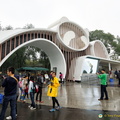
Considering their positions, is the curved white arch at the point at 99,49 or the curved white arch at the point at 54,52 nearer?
the curved white arch at the point at 54,52

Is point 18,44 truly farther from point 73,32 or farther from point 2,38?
point 73,32

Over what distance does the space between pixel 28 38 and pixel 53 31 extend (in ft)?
12.7

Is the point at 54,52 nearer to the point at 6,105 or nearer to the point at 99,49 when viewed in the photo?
the point at 99,49

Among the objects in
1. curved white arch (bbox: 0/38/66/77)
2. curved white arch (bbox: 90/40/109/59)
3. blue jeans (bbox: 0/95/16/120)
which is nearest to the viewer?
blue jeans (bbox: 0/95/16/120)

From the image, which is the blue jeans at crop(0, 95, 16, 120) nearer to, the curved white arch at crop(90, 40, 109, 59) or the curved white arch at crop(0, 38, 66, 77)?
the curved white arch at crop(0, 38, 66, 77)

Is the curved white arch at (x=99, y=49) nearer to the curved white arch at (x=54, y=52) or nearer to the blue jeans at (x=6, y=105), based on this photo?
the curved white arch at (x=54, y=52)

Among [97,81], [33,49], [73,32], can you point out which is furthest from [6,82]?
[33,49]

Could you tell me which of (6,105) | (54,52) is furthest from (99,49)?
(6,105)

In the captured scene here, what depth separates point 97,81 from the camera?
1697 centimetres

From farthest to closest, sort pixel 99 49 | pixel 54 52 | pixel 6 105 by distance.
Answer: pixel 99 49
pixel 54 52
pixel 6 105

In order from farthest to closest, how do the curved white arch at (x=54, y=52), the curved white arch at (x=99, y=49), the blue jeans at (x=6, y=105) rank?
the curved white arch at (x=99, y=49), the curved white arch at (x=54, y=52), the blue jeans at (x=6, y=105)

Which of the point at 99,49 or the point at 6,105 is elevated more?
the point at 99,49

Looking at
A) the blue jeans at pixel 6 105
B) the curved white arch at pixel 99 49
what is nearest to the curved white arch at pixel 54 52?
the curved white arch at pixel 99 49

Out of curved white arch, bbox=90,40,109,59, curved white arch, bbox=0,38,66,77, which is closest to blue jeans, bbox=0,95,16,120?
curved white arch, bbox=0,38,66,77
